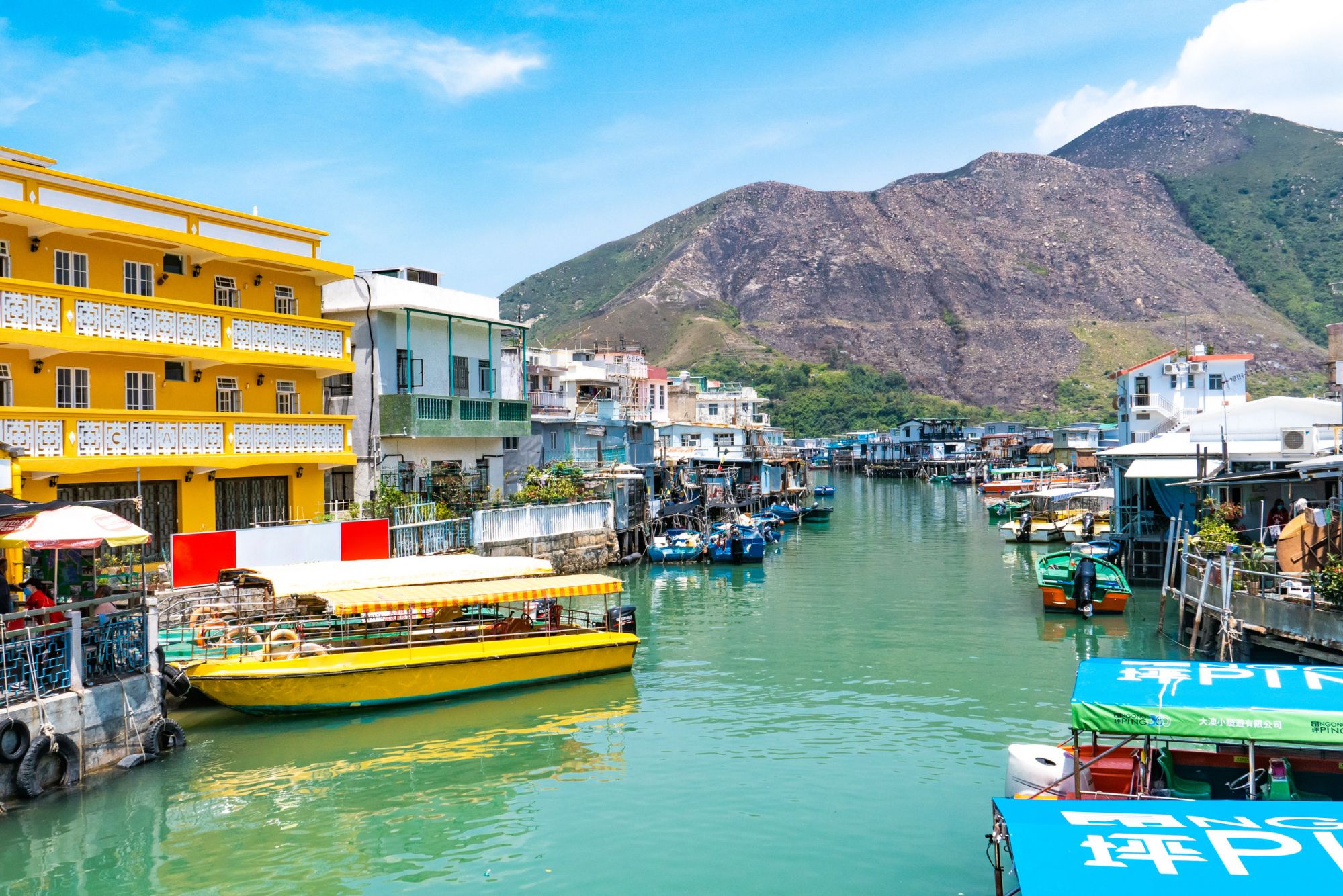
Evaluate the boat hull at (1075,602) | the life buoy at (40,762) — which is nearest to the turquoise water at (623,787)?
the life buoy at (40,762)

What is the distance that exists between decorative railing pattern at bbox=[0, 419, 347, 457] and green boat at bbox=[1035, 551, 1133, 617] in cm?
2354

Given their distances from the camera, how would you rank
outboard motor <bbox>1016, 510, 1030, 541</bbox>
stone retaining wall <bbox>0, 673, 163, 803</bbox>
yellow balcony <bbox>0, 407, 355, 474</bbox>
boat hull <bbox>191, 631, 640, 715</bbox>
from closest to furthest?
stone retaining wall <bbox>0, 673, 163, 803</bbox>, boat hull <bbox>191, 631, 640, 715</bbox>, yellow balcony <bbox>0, 407, 355, 474</bbox>, outboard motor <bbox>1016, 510, 1030, 541</bbox>

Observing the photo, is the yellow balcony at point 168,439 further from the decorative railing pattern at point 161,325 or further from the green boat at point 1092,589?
the green boat at point 1092,589

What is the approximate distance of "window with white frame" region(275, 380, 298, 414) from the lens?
31344 millimetres

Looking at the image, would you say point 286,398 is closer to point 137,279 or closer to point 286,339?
point 286,339

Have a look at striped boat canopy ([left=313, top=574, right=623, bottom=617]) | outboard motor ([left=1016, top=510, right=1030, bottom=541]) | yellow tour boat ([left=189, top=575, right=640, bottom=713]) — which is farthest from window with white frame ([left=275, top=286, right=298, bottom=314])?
outboard motor ([left=1016, top=510, right=1030, bottom=541])

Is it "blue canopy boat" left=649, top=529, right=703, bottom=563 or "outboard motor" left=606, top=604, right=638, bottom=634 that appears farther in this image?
"blue canopy boat" left=649, top=529, right=703, bottom=563

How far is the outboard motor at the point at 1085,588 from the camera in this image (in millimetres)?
33750

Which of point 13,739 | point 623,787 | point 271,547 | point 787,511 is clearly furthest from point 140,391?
point 787,511

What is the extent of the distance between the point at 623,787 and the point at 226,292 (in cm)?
2020

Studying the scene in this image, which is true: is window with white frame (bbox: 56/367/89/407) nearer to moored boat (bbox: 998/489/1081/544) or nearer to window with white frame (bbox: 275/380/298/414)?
window with white frame (bbox: 275/380/298/414)

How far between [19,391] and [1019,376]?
18679 centimetres

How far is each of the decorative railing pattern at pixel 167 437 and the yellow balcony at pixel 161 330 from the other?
5.98 feet

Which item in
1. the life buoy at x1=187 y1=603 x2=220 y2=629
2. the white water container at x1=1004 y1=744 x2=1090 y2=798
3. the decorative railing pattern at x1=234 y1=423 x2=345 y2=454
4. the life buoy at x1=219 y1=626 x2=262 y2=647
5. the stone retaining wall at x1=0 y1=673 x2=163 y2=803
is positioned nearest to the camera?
the white water container at x1=1004 y1=744 x2=1090 y2=798
